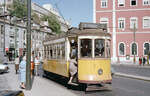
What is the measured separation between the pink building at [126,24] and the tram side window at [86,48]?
34532 millimetres

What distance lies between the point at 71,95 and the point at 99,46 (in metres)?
3.15

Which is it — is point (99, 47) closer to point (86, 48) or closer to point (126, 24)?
point (86, 48)

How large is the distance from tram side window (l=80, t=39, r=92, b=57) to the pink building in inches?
1360

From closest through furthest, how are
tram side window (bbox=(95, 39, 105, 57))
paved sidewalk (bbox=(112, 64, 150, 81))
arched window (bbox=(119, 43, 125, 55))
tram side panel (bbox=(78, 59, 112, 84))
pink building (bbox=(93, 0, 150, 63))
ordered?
tram side panel (bbox=(78, 59, 112, 84))
tram side window (bbox=(95, 39, 105, 57))
paved sidewalk (bbox=(112, 64, 150, 81))
pink building (bbox=(93, 0, 150, 63))
arched window (bbox=(119, 43, 125, 55))

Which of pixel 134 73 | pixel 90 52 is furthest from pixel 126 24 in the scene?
pixel 90 52

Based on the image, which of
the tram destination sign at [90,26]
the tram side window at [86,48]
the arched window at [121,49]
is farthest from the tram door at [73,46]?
the arched window at [121,49]

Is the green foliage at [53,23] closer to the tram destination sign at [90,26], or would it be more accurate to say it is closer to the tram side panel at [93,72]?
the tram destination sign at [90,26]

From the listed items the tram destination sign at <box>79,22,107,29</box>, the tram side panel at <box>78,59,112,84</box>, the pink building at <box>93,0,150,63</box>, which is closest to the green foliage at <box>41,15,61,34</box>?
the pink building at <box>93,0,150,63</box>

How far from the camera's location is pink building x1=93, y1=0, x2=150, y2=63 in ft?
151

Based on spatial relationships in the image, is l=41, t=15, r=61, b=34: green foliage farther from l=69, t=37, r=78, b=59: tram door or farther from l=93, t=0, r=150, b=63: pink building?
l=69, t=37, r=78, b=59: tram door

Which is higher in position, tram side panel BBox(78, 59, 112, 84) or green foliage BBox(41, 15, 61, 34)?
green foliage BBox(41, 15, 61, 34)

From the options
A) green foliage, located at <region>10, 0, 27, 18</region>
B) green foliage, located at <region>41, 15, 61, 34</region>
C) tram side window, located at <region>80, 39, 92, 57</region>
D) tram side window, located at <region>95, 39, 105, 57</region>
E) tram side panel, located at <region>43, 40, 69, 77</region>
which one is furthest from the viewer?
green foliage, located at <region>41, 15, 61, 34</region>

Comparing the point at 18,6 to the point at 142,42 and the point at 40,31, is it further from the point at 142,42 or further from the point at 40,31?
the point at 142,42

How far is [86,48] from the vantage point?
11.8 meters
